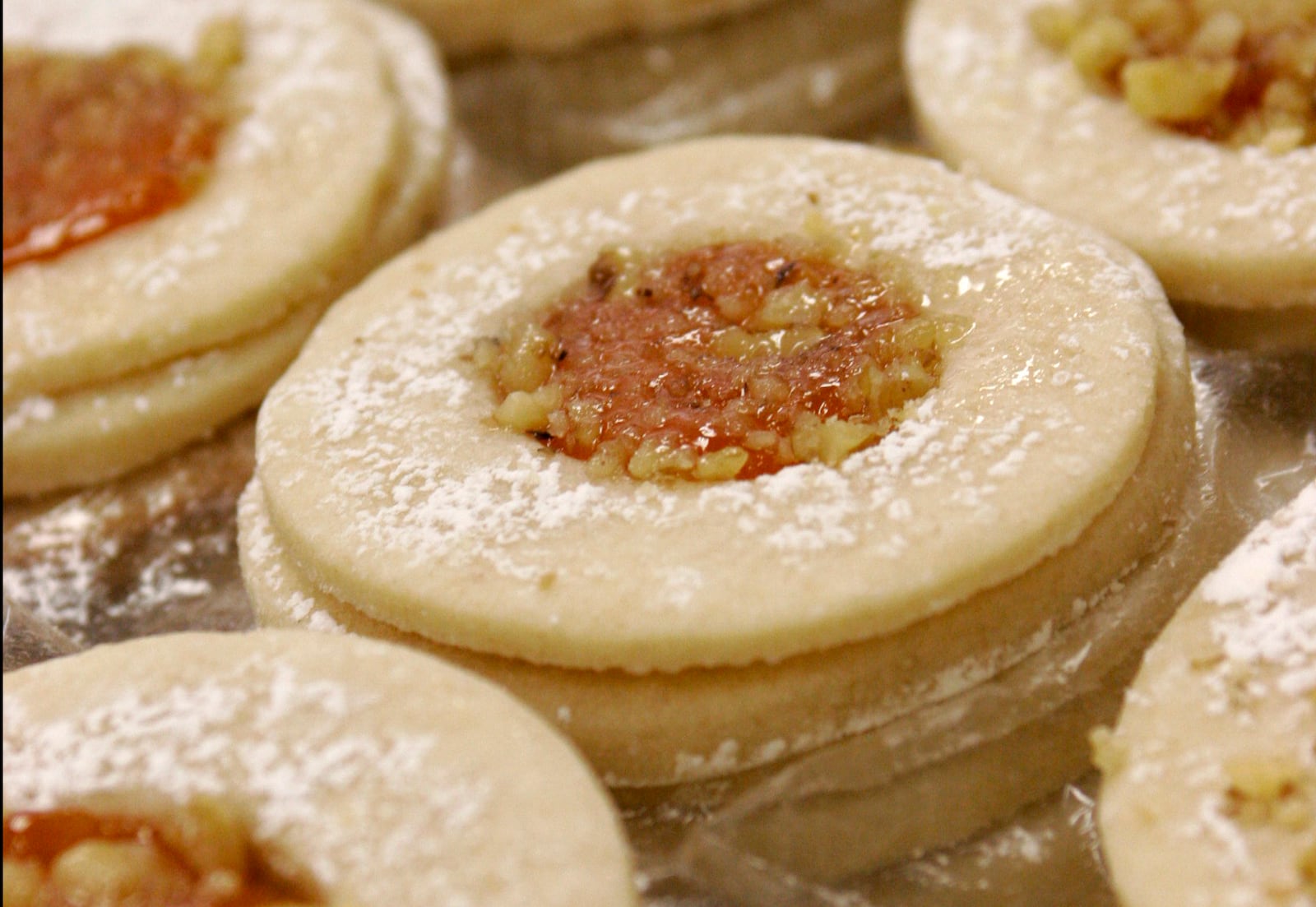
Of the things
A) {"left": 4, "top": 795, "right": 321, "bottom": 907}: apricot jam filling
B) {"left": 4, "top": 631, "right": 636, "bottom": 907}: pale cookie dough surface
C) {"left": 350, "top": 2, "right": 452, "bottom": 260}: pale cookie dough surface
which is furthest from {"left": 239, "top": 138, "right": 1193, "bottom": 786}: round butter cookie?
{"left": 350, "top": 2, "right": 452, "bottom": 260}: pale cookie dough surface

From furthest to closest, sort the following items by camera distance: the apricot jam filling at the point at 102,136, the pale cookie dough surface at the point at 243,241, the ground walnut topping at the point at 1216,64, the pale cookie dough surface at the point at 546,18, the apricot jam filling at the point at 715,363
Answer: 1. the pale cookie dough surface at the point at 546,18
2. the apricot jam filling at the point at 102,136
3. the pale cookie dough surface at the point at 243,241
4. the ground walnut topping at the point at 1216,64
5. the apricot jam filling at the point at 715,363

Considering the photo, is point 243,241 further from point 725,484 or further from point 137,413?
point 725,484

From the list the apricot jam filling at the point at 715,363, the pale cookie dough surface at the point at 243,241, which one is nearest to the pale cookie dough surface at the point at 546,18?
the pale cookie dough surface at the point at 243,241

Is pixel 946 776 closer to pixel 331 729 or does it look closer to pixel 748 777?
pixel 748 777

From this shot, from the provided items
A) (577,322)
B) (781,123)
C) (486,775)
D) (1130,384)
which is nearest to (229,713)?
(486,775)

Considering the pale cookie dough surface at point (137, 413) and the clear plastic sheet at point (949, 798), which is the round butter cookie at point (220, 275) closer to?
the pale cookie dough surface at point (137, 413)

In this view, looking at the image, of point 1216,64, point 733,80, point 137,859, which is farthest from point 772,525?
point 733,80
